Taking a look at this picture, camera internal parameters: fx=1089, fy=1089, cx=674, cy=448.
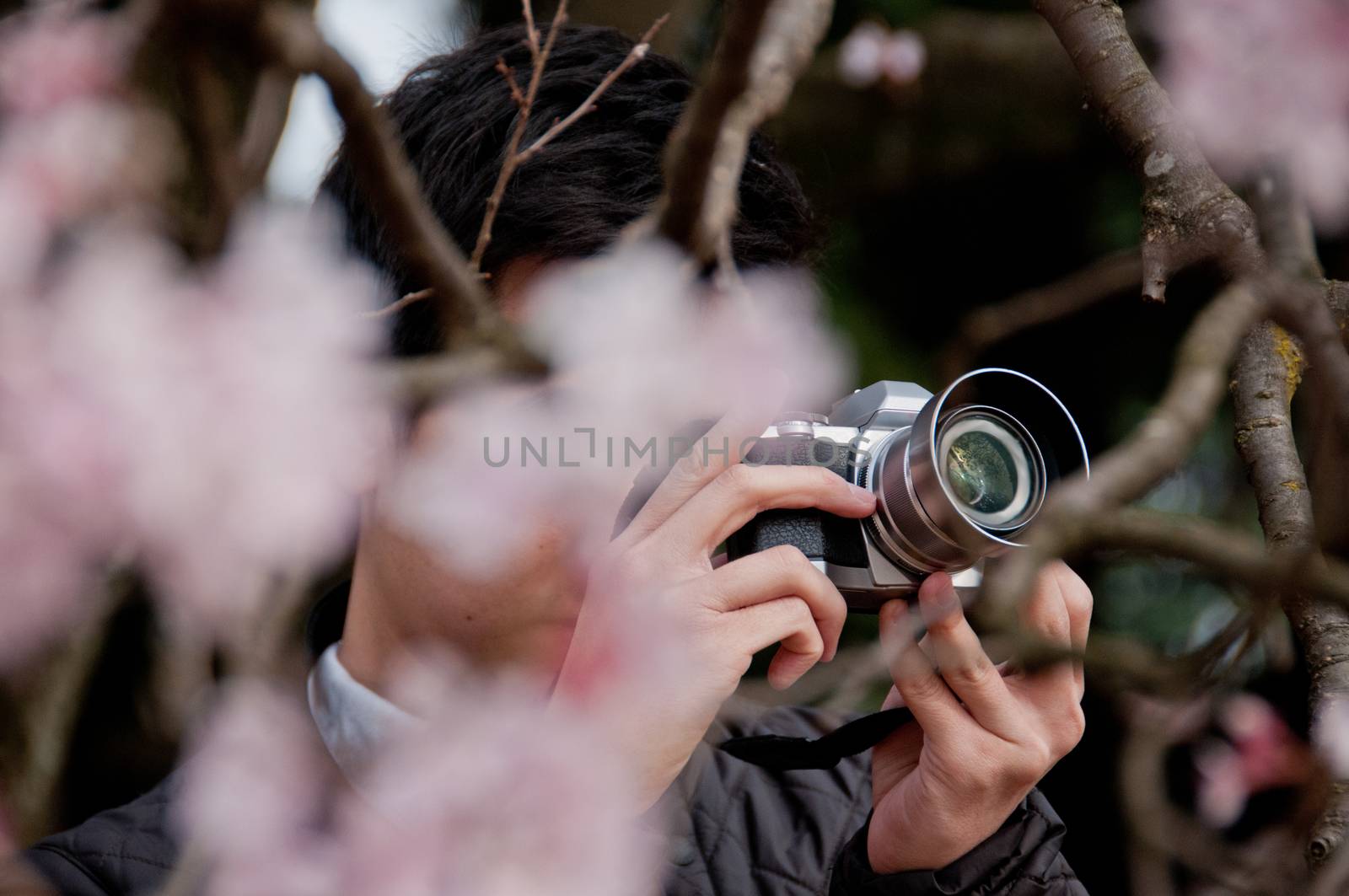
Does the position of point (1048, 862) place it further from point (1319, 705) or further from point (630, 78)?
point (630, 78)

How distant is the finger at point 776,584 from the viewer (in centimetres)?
66

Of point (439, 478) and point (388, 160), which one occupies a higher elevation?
point (388, 160)

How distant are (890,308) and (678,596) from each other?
1253 millimetres

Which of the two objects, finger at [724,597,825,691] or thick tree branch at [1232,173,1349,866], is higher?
thick tree branch at [1232,173,1349,866]

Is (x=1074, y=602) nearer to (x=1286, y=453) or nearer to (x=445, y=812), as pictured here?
(x=1286, y=453)

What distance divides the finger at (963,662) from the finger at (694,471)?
144 mm

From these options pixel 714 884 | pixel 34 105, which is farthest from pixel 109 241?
pixel 714 884

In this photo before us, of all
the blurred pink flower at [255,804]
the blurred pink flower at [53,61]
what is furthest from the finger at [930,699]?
the blurred pink flower at [53,61]

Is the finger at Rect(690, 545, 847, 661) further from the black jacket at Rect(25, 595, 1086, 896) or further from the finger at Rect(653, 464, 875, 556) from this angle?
the black jacket at Rect(25, 595, 1086, 896)

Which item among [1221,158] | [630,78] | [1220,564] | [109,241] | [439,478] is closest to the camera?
[1220,564]

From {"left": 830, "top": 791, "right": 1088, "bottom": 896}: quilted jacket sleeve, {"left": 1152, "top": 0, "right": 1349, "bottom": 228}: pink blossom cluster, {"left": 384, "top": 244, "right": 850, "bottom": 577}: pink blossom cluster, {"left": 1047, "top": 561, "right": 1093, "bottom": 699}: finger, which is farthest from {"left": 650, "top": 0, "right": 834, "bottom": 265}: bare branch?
{"left": 830, "top": 791, "right": 1088, "bottom": 896}: quilted jacket sleeve

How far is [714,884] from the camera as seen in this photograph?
916 mm

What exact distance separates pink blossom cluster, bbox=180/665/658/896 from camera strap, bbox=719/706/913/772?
0.35 feet

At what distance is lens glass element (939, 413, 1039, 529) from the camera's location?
646mm
